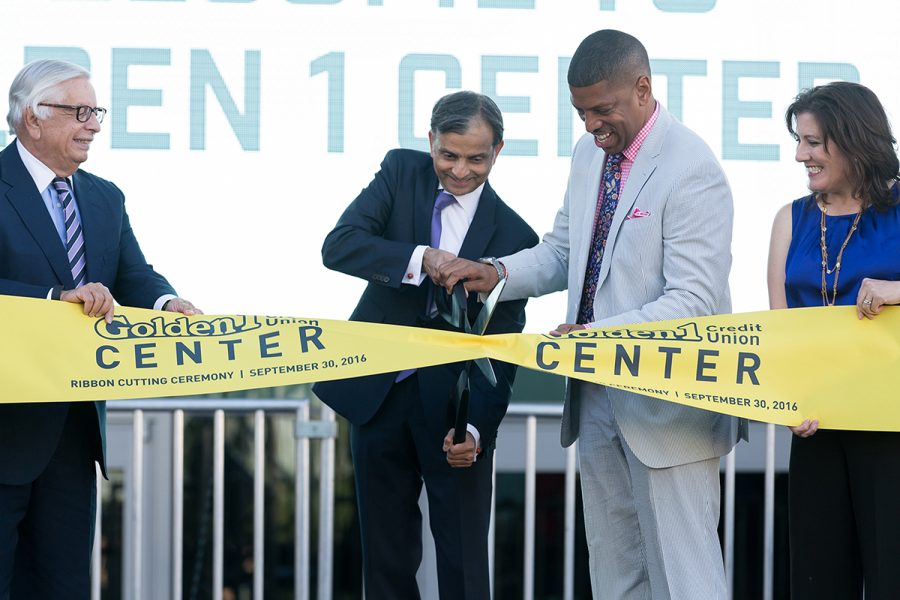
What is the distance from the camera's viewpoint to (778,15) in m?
5.11

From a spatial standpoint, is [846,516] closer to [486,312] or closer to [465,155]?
[486,312]

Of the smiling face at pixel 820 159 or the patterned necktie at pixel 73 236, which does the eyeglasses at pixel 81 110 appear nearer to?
the patterned necktie at pixel 73 236

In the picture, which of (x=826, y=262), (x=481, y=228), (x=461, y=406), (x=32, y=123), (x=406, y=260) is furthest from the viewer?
(x=481, y=228)

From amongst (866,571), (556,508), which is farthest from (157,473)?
(866,571)

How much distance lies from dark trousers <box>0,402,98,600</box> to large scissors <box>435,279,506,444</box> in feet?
3.28

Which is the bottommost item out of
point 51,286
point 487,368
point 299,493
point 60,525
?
point 299,493

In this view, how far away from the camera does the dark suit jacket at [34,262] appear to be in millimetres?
3568

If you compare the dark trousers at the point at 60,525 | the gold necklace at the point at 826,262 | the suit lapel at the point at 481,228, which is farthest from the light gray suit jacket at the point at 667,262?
the dark trousers at the point at 60,525

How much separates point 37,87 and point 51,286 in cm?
54

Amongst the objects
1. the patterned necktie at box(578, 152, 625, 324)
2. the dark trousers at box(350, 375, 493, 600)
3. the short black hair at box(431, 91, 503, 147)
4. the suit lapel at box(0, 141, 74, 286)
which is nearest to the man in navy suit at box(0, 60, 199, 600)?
the suit lapel at box(0, 141, 74, 286)

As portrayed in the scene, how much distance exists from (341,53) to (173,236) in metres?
0.91

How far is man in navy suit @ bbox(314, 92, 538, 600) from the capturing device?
13.0 feet

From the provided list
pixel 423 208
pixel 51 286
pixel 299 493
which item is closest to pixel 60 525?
pixel 51 286

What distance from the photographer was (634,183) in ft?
11.9
